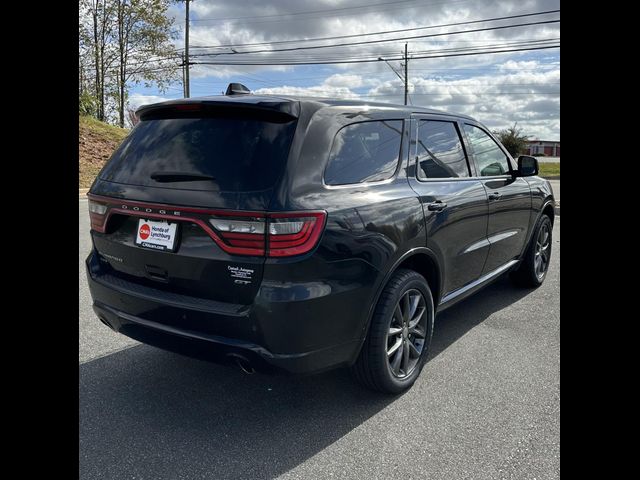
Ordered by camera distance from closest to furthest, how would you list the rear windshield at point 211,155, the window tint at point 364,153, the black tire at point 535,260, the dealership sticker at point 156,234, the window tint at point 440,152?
the rear windshield at point 211,155 < the dealership sticker at point 156,234 < the window tint at point 364,153 < the window tint at point 440,152 < the black tire at point 535,260

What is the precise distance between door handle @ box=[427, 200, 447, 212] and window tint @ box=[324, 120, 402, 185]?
13.2 inches

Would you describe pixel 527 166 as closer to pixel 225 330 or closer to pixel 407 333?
pixel 407 333

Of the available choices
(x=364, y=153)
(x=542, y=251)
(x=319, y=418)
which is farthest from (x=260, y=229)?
(x=542, y=251)

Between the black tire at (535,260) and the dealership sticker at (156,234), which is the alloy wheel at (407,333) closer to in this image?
the dealership sticker at (156,234)

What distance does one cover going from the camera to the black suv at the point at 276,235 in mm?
2414

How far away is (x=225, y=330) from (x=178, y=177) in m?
0.81

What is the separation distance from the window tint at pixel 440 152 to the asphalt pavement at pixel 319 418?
1.30 m

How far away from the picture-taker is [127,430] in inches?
107

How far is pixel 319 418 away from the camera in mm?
2873

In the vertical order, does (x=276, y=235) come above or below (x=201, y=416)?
above

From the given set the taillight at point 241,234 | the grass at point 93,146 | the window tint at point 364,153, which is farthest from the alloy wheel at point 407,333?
the grass at point 93,146
